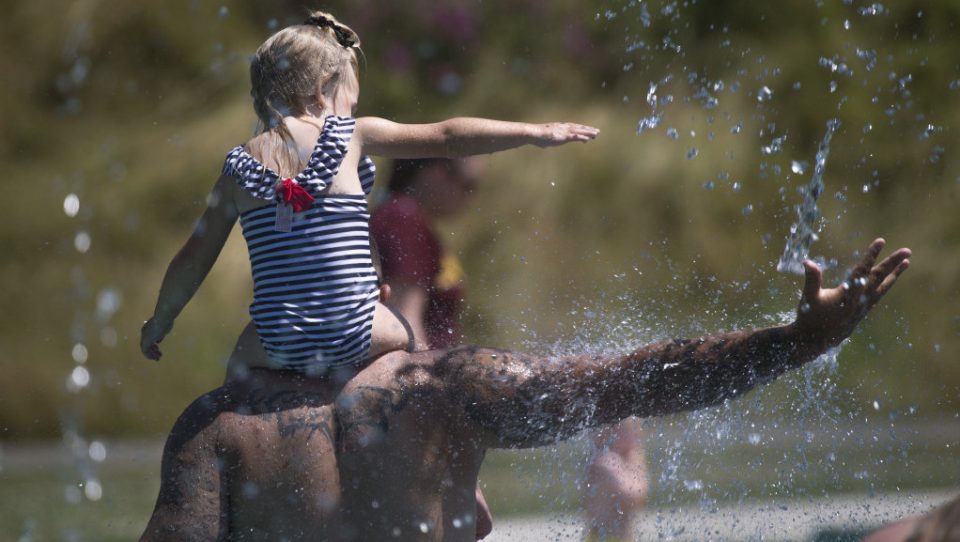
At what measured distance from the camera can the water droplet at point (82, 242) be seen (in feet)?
20.3

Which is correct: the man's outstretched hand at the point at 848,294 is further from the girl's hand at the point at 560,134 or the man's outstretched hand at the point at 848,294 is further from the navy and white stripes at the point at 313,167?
the navy and white stripes at the point at 313,167

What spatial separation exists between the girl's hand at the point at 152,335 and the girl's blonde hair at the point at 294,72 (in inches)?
18.0

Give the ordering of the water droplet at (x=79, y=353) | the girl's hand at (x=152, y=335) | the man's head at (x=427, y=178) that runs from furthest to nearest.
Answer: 1. the water droplet at (x=79, y=353)
2. the man's head at (x=427, y=178)
3. the girl's hand at (x=152, y=335)

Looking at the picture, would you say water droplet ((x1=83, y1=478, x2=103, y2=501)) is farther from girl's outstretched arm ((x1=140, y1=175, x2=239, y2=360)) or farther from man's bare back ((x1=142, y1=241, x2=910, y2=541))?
man's bare back ((x1=142, y1=241, x2=910, y2=541))

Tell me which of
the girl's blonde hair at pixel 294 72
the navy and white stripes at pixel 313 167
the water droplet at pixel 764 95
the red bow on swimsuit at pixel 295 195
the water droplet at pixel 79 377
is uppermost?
the girl's blonde hair at pixel 294 72

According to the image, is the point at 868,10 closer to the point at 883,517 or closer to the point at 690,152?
the point at 690,152

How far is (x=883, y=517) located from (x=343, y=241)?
225 centimetres

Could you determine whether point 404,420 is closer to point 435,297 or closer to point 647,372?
point 647,372

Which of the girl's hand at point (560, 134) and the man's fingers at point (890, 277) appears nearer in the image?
the man's fingers at point (890, 277)

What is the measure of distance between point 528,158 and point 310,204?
4.22m

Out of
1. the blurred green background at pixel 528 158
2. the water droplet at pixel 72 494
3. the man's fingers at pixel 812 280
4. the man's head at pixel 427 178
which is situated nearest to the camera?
the man's fingers at pixel 812 280

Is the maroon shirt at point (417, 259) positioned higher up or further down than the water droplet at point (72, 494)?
higher up

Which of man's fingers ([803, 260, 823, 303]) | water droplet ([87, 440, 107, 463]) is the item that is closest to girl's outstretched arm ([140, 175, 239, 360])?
man's fingers ([803, 260, 823, 303])

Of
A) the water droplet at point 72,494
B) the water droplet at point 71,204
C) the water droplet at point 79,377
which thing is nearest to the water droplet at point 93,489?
the water droplet at point 72,494
